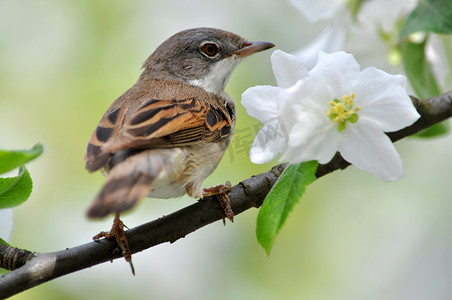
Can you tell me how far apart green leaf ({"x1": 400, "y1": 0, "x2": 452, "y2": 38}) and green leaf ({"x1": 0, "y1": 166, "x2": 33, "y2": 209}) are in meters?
2.14

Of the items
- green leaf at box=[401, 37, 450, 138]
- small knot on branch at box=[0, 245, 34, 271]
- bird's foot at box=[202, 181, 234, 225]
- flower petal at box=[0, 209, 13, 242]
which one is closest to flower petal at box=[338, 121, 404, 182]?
bird's foot at box=[202, 181, 234, 225]

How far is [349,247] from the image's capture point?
5.79m

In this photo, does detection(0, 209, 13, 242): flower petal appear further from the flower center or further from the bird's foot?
the flower center

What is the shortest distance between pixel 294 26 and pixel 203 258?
11.3ft

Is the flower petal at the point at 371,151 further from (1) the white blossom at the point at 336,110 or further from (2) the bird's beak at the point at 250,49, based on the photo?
(2) the bird's beak at the point at 250,49

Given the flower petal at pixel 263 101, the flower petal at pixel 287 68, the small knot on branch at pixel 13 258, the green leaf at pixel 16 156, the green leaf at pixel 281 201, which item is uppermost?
the green leaf at pixel 16 156

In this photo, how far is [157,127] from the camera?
3.13 metres

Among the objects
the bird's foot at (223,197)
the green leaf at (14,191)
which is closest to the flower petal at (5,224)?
the green leaf at (14,191)

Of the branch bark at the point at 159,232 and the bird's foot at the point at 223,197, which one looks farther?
→ the bird's foot at the point at 223,197

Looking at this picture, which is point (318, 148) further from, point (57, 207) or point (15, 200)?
point (57, 207)

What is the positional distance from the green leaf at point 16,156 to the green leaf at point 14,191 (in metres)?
0.44

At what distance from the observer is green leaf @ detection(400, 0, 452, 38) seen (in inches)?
112

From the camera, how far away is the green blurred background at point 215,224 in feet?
18.1

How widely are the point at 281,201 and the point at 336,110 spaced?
47 centimetres
